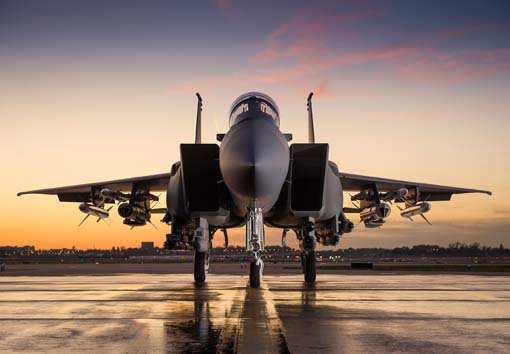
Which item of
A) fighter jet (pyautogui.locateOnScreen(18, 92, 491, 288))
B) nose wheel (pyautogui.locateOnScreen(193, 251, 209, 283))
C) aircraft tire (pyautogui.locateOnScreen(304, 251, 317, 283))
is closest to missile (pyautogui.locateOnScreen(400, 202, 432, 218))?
fighter jet (pyautogui.locateOnScreen(18, 92, 491, 288))

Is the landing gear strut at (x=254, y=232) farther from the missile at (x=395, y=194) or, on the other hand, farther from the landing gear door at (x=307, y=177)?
the missile at (x=395, y=194)

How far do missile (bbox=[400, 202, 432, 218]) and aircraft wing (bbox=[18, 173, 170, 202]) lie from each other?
7.32 m

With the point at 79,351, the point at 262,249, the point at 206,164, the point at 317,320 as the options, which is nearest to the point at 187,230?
the point at 206,164

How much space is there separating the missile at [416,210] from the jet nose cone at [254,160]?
23.9ft

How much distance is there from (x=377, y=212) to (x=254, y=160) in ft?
22.9

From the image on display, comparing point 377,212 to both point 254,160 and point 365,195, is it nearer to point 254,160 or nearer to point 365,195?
point 365,195

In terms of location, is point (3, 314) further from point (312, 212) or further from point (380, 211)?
point (380, 211)

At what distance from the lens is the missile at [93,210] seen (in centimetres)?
1848

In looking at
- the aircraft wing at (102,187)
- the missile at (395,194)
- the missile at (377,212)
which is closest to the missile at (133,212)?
the aircraft wing at (102,187)

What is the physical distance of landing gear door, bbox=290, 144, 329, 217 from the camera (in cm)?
1490

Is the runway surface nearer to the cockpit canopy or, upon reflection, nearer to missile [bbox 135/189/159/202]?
the cockpit canopy

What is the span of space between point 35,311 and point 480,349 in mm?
7037

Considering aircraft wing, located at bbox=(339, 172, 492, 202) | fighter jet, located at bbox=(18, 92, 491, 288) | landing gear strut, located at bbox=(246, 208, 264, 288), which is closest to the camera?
fighter jet, located at bbox=(18, 92, 491, 288)

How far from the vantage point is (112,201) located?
20453 millimetres
